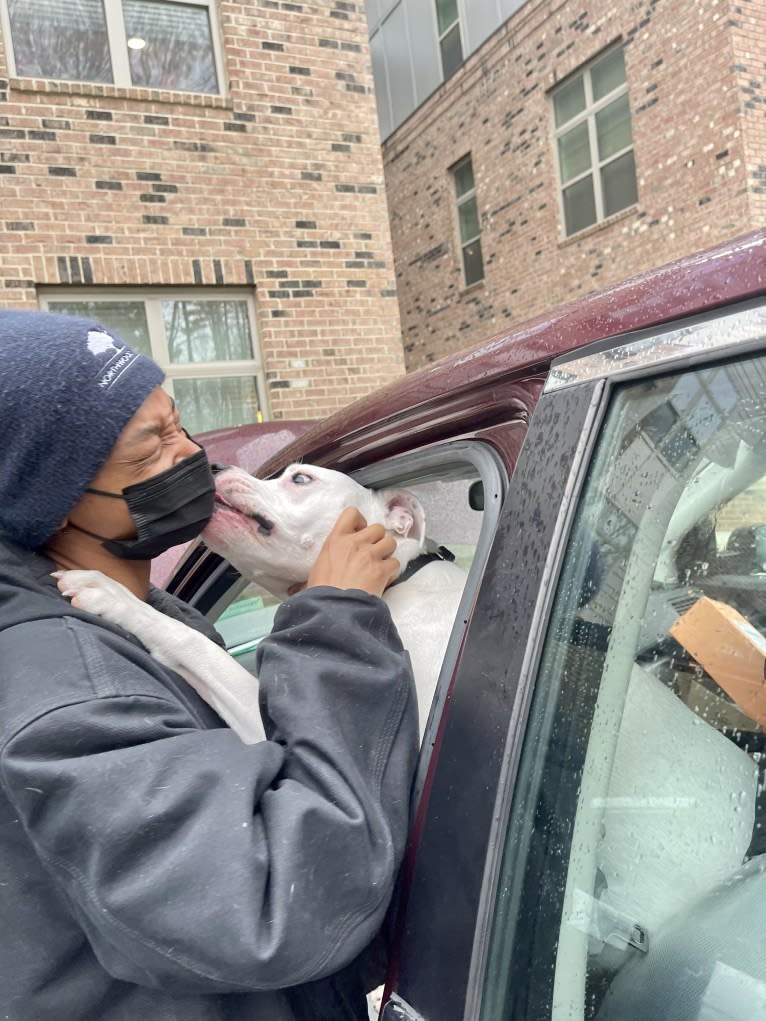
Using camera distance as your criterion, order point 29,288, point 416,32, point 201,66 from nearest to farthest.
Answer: point 29,288 < point 201,66 < point 416,32

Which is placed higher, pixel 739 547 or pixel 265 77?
pixel 265 77

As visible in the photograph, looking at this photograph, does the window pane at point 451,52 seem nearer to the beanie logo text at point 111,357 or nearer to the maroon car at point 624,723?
the beanie logo text at point 111,357

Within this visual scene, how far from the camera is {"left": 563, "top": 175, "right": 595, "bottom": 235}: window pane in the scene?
1016cm

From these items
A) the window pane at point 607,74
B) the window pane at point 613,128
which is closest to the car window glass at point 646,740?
the window pane at point 613,128

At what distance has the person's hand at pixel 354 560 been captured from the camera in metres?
1.23

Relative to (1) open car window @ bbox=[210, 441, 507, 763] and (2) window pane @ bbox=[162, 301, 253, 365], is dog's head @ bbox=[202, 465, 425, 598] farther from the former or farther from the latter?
(2) window pane @ bbox=[162, 301, 253, 365]

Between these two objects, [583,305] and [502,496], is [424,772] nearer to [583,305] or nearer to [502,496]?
[502,496]

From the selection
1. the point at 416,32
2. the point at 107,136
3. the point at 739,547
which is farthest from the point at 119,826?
the point at 416,32

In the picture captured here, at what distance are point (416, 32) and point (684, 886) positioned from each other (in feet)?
47.1

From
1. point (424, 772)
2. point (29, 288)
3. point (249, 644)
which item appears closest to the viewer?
point (424, 772)

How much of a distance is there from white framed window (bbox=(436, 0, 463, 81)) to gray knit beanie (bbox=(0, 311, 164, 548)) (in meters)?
12.6

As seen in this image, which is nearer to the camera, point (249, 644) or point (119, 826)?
point (119, 826)

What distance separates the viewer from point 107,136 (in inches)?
243

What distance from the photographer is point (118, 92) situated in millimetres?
6156
